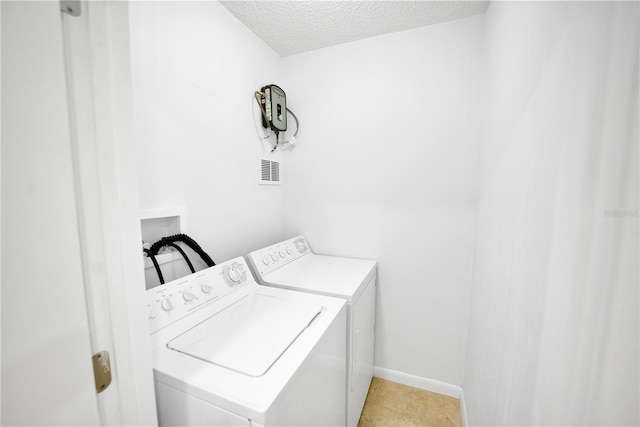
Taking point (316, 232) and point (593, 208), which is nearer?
point (593, 208)

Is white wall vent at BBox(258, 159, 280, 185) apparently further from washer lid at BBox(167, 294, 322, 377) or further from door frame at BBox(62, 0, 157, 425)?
door frame at BBox(62, 0, 157, 425)

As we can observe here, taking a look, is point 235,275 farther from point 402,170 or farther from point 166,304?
point 402,170

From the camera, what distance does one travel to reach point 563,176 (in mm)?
568

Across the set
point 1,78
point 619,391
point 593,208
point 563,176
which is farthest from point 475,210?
point 1,78

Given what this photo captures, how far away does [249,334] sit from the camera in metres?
0.92

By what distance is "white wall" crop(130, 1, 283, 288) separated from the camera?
1.10 meters

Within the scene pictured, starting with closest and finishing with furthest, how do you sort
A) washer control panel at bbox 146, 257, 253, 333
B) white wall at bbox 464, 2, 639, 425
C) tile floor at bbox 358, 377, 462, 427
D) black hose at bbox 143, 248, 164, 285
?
white wall at bbox 464, 2, 639, 425
washer control panel at bbox 146, 257, 253, 333
black hose at bbox 143, 248, 164, 285
tile floor at bbox 358, 377, 462, 427

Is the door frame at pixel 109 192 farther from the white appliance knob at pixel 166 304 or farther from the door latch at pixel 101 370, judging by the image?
the white appliance knob at pixel 166 304

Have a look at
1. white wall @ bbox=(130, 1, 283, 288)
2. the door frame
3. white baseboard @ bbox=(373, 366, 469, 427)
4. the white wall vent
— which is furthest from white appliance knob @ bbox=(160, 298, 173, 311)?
white baseboard @ bbox=(373, 366, 469, 427)

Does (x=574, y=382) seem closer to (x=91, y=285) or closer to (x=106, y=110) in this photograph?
(x=91, y=285)

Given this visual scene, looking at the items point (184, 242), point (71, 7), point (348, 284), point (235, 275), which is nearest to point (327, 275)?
point (348, 284)

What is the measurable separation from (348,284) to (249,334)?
0.64m

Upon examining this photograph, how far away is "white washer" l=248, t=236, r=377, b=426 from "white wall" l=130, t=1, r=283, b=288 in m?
0.26

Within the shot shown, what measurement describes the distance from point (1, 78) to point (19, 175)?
136 mm
